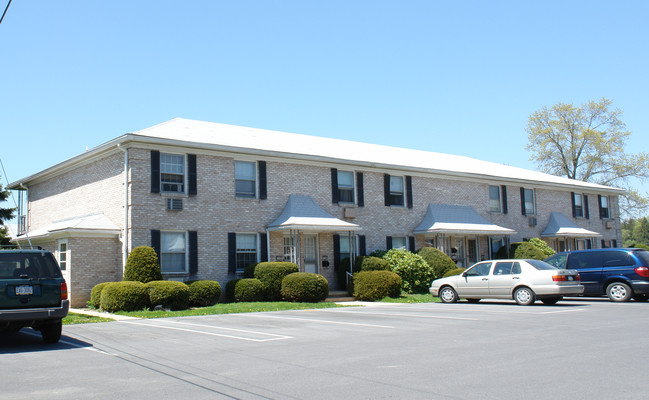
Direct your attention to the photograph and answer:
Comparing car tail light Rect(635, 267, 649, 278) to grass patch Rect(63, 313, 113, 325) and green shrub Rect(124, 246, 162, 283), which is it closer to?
green shrub Rect(124, 246, 162, 283)

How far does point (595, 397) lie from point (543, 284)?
12.7 metres

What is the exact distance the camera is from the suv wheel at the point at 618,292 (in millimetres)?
19922

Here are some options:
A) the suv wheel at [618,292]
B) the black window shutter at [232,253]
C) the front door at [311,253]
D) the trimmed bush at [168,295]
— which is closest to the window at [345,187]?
the front door at [311,253]

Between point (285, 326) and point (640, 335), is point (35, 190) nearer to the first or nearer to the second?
point (285, 326)

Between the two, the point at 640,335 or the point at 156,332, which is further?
the point at 156,332

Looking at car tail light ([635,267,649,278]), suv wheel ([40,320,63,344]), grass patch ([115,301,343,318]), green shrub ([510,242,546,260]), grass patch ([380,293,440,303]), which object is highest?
green shrub ([510,242,546,260])

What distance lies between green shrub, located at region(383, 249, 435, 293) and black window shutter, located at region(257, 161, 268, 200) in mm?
5980

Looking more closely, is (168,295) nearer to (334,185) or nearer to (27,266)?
(27,266)

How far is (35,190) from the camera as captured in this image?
29.0 meters

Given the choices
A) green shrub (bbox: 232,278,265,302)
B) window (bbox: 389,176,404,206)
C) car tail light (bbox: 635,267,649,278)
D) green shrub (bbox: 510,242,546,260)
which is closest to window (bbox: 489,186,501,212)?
green shrub (bbox: 510,242,546,260)

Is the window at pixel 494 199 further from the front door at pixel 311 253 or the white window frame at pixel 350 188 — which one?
the front door at pixel 311 253

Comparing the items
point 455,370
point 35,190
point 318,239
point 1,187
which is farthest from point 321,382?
point 1,187

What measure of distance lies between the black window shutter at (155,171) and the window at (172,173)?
10.6 inches

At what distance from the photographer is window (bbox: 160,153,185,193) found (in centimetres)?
2181
